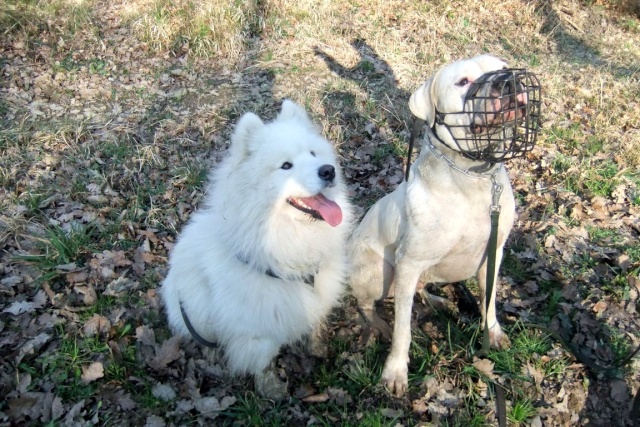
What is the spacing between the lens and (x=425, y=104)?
2498mm

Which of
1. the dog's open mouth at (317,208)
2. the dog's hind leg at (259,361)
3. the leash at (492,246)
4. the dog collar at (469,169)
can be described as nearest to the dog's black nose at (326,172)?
the dog's open mouth at (317,208)

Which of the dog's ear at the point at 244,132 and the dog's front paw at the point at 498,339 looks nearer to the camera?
the dog's ear at the point at 244,132

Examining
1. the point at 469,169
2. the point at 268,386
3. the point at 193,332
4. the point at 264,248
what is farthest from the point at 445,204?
the point at 193,332

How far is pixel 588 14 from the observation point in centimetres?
850

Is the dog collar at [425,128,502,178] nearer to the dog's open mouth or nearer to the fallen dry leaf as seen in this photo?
the dog's open mouth

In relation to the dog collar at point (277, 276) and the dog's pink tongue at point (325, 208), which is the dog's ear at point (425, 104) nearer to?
the dog's pink tongue at point (325, 208)

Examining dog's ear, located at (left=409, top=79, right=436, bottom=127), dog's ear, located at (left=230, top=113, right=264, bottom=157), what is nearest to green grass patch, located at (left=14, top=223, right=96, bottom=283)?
dog's ear, located at (left=230, top=113, right=264, bottom=157)

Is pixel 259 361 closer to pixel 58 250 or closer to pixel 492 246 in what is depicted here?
pixel 492 246

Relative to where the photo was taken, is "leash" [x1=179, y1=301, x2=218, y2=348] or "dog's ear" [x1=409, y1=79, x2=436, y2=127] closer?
"dog's ear" [x1=409, y1=79, x2=436, y2=127]

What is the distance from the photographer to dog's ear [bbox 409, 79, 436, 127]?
2471 mm

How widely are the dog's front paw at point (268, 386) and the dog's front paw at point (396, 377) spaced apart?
2.33 feet

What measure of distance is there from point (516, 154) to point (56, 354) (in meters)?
3.24

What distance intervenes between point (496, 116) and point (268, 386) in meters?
2.18

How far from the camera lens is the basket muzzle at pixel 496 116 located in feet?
6.79
